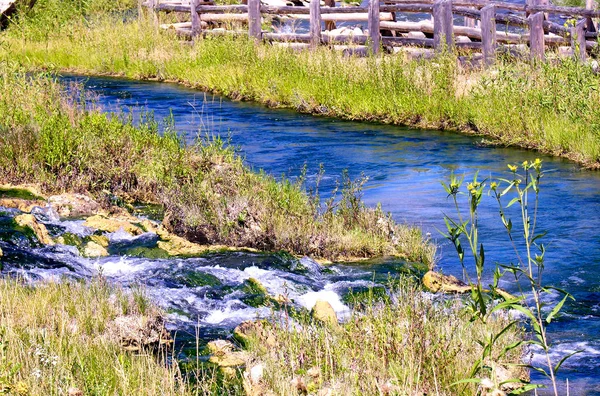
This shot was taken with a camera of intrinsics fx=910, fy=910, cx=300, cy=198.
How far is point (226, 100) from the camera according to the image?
682 inches

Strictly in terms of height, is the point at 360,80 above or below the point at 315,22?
below

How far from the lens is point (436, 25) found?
16.4 m

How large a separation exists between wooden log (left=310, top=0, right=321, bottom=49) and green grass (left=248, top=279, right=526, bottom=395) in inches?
542

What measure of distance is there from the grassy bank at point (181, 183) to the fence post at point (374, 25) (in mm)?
7328

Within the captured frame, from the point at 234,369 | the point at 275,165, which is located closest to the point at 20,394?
the point at 234,369

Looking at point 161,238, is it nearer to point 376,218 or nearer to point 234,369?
point 376,218

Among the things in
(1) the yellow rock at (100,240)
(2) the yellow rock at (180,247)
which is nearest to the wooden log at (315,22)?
(2) the yellow rock at (180,247)

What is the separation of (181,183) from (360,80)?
6.67 m

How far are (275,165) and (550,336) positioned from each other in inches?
246

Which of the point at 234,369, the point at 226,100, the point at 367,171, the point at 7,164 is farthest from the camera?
the point at 226,100

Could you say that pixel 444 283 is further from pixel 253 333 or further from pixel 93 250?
pixel 93 250

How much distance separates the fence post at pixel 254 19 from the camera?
64.7 feet

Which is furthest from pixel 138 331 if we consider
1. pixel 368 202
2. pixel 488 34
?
pixel 488 34

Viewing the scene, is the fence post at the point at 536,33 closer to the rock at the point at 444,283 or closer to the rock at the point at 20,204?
the rock at the point at 444,283
